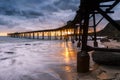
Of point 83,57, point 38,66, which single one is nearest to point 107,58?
point 83,57

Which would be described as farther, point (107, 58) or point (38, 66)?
point (38, 66)

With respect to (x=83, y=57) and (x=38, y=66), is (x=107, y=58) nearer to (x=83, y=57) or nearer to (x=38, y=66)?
(x=83, y=57)

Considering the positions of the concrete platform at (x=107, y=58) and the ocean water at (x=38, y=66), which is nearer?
the ocean water at (x=38, y=66)

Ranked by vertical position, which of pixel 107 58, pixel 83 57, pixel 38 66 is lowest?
pixel 38 66

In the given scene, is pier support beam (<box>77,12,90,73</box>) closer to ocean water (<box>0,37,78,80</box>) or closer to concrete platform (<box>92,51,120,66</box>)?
ocean water (<box>0,37,78,80</box>)

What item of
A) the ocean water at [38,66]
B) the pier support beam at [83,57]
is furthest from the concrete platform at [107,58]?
the pier support beam at [83,57]

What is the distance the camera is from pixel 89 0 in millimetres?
6316

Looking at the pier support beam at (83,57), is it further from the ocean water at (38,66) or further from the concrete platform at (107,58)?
the concrete platform at (107,58)

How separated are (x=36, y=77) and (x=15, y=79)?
63 centimetres

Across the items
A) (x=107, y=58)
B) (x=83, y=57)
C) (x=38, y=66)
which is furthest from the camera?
(x=38, y=66)

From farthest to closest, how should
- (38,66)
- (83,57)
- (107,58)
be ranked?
(38,66) < (107,58) < (83,57)

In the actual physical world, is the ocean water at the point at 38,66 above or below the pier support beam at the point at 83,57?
below

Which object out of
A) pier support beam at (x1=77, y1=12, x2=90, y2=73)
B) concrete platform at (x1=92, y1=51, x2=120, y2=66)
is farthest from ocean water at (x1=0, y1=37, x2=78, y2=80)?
concrete platform at (x1=92, y1=51, x2=120, y2=66)

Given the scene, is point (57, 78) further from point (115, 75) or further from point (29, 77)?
point (115, 75)
